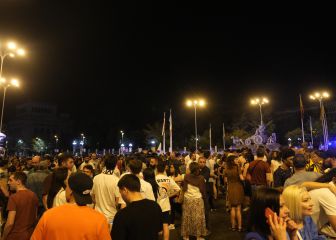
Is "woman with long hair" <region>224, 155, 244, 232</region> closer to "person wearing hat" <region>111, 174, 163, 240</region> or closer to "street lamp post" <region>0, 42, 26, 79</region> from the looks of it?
"person wearing hat" <region>111, 174, 163, 240</region>

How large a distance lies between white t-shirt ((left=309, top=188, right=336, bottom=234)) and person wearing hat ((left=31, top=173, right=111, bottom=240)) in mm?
2803

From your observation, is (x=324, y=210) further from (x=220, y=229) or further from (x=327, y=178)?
(x=220, y=229)

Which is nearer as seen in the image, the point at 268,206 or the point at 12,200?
the point at 268,206

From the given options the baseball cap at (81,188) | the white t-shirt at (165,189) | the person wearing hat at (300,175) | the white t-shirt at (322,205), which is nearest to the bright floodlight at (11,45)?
the white t-shirt at (165,189)

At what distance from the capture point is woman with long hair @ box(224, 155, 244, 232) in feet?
30.4

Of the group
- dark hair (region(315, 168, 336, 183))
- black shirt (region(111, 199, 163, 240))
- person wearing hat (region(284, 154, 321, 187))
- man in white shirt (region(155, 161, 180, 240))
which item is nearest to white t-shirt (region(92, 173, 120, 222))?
man in white shirt (region(155, 161, 180, 240))

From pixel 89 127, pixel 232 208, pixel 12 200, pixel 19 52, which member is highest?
pixel 89 127

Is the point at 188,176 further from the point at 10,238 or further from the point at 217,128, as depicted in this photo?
the point at 217,128

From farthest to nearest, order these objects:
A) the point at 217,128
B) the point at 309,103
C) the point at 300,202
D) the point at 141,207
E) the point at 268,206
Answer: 1. the point at 309,103
2. the point at 217,128
3. the point at 141,207
4. the point at 300,202
5. the point at 268,206

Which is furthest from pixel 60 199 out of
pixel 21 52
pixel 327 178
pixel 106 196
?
pixel 21 52

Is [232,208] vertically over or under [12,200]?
under

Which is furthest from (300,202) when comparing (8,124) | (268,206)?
(8,124)

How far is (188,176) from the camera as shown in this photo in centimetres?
827

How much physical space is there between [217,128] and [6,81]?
46.5 metres
